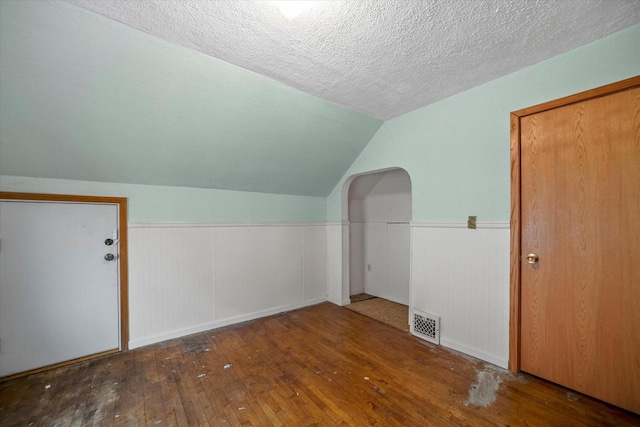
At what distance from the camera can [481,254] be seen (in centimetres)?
228

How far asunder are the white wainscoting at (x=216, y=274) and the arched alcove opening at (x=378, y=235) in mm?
569

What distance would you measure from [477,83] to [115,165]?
3191mm

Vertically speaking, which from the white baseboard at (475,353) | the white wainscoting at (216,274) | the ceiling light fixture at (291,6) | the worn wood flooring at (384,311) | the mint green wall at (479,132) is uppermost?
the ceiling light fixture at (291,6)

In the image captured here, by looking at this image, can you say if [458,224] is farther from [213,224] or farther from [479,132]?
[213,224]

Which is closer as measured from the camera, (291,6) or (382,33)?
(291,6)

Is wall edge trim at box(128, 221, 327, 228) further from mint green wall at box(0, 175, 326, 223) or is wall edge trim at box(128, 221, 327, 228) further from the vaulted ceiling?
the vaulted ceiling

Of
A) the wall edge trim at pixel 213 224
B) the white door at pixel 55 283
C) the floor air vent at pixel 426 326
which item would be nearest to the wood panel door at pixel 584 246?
the floor air vent at pixel 426 326

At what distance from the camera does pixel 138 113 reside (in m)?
2.03

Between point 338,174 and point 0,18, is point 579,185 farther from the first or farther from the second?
point 0,18

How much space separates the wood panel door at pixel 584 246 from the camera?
64.9 inches

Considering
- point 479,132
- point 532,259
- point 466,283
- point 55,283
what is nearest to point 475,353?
point 466,283

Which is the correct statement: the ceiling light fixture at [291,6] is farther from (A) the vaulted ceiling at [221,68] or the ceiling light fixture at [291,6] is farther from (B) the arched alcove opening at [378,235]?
(B) the arched alcove opening at [378,235]

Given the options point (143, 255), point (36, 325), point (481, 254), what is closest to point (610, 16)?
point (481, 254)

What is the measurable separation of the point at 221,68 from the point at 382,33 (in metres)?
1.14
